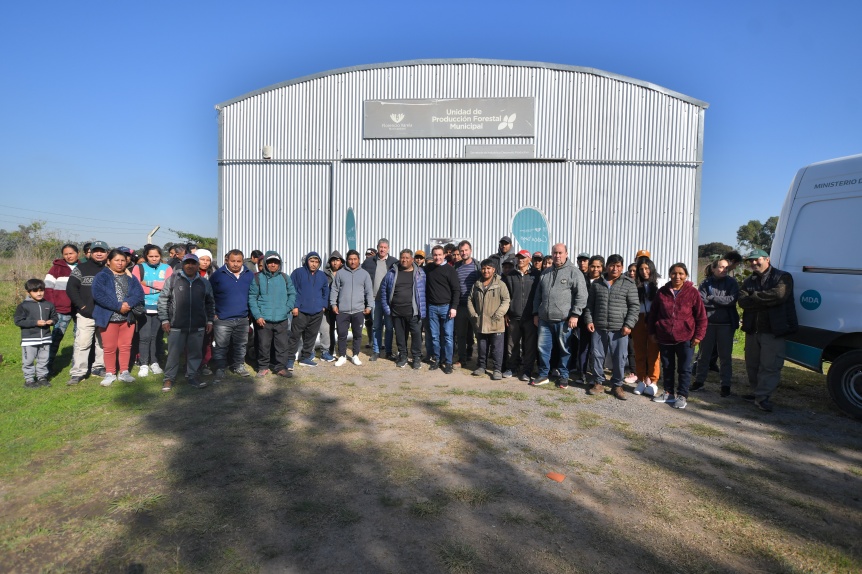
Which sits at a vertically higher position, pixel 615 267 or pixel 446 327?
pixel 615 267

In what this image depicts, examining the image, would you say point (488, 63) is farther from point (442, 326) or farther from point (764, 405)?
point (764, 405)

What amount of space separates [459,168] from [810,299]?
8.40 meters

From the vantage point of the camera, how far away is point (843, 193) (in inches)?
218

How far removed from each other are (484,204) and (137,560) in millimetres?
10789

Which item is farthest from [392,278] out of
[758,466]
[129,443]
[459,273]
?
[758,466]

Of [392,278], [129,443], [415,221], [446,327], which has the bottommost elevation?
[129,443]

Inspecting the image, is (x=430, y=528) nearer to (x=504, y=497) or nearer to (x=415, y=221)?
(x=504, y=497)

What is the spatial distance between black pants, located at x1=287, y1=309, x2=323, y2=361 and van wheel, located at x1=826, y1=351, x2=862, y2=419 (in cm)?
675

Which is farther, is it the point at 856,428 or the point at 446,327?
the point at 446,327

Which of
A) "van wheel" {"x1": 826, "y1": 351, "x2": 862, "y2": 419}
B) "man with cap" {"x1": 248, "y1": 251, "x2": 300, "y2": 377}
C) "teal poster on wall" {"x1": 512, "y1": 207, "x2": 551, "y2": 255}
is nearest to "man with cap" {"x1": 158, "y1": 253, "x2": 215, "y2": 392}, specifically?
"man with cap" {"x1": 248, "y1": 251, "x2": 300, "y2": 377}

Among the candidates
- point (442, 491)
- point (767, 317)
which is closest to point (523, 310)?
point (767, 317)

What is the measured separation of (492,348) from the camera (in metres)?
7.48

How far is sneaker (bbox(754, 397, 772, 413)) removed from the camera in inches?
230

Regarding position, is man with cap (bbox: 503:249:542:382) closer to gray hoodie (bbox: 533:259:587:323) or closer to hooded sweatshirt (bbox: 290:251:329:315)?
gray hoodie (bbox: 533:259:587:323)
